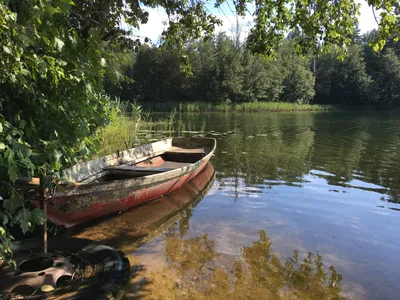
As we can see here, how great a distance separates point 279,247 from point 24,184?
3312 mm

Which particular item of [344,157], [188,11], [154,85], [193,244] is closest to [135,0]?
[188,11]

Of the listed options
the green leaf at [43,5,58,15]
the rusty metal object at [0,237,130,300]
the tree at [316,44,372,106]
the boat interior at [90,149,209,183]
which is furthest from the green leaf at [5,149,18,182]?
the tree at [316,44,372,106]

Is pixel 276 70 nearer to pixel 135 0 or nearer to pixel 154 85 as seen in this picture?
pixel 154 85

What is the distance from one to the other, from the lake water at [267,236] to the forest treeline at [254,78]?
3095cm

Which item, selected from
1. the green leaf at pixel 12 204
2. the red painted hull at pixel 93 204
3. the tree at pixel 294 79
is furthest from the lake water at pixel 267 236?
the tree at pixel 294 79

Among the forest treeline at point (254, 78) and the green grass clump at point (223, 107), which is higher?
the forest treeline at point (254, 78)

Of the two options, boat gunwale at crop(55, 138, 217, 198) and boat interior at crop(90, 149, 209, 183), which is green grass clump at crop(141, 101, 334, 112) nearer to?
boat interior at crop(90, 149, 209, 183)

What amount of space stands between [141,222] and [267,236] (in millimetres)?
1985

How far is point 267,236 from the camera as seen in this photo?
16.8 feet

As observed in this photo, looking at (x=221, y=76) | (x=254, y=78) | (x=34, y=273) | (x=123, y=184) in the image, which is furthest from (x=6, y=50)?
(x=254, y=78)

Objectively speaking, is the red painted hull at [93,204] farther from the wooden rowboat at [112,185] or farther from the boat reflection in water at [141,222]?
the boat reflection in water at [141,222]

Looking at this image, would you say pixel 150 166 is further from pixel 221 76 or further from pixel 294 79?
pixel 294 79

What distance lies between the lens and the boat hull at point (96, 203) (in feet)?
15.0

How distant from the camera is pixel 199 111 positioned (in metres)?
37.6
